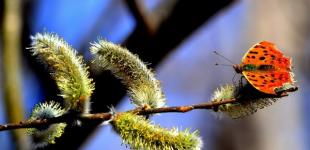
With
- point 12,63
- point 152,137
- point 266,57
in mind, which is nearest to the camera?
point 152,137

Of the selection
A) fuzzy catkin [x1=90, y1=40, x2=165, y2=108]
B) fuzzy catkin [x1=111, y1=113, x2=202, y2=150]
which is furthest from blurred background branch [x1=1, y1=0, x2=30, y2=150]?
fuzzy catkin [x1=111, y1=113, x2=202, y2=150]

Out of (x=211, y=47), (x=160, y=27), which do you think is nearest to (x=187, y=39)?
(x=160, y=27)

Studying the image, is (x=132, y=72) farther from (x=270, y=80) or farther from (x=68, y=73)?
(x=270, y=80)

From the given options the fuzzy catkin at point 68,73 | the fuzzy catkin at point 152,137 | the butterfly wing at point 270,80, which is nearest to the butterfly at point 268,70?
the butterfly wing at point 270,80

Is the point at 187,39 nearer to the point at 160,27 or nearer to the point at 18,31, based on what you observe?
the point at 160,27

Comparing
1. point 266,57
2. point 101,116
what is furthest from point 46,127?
point 266,57

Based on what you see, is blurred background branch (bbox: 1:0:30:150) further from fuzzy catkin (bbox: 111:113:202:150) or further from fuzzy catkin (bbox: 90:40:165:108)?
fuzzy catkin (bbox: 111:113:202:150)
